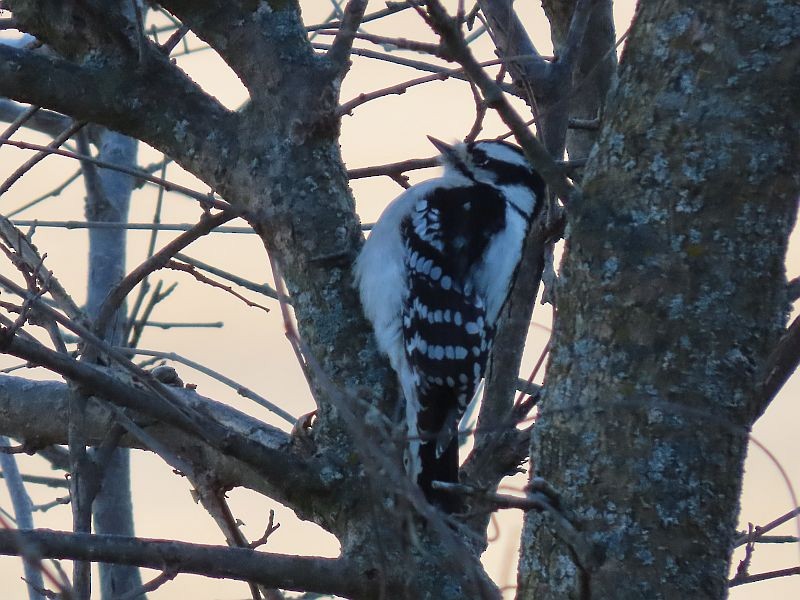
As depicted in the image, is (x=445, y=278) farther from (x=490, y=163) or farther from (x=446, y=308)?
(x=490, y=163)

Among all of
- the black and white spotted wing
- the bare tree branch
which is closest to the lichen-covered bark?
the bare tree branch

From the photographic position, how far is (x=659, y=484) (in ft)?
5.87

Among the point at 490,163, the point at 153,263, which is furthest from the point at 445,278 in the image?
the point at 153,263

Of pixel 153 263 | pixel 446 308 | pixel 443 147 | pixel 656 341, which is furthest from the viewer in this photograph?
pixel 443 147

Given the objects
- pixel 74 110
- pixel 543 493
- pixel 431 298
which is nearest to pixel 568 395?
pixel 543 493

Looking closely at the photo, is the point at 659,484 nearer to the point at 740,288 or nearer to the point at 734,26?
the point at 740,288

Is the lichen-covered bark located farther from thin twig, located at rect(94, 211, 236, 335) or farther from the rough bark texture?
thin twig, located at rect(94, 211, 236, 335)

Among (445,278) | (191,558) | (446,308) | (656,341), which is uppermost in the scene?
(445,278)

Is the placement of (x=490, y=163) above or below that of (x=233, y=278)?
above

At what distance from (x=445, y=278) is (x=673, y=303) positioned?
1958 mm

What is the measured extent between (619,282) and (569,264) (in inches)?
4.0

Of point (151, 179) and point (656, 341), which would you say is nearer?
point (656, 341)

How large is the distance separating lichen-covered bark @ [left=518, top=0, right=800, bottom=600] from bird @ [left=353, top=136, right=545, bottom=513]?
3.23 feet

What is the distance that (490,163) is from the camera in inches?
173
